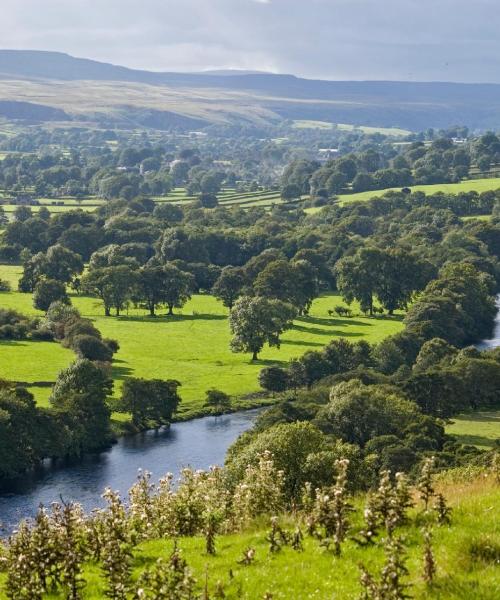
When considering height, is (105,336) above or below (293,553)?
below

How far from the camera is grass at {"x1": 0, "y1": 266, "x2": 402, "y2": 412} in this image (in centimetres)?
12231

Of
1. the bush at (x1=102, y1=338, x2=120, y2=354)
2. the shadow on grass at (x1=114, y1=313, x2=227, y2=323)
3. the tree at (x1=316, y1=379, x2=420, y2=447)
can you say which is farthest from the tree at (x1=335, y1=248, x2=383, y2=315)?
the tree at (x1=316, y1=379, x2=420, y2=447)

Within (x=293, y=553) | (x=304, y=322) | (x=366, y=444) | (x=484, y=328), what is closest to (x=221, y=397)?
(x=366, y=444)

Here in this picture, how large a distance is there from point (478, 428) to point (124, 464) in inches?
1427

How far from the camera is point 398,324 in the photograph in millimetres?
161000

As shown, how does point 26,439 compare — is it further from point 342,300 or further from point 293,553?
point 342,300

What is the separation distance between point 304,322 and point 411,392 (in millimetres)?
59360

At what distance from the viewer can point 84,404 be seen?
100812mm

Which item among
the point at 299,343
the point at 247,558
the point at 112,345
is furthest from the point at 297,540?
the point at 299,343

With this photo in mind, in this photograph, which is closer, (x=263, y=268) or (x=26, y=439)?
(x=26, y=439)

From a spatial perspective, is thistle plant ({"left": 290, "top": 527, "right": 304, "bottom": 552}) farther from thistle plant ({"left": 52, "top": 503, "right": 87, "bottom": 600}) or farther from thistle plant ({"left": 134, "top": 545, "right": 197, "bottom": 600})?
thistle plant ({"left": 52, "top": 503, "right": 87, "bottom": 600})

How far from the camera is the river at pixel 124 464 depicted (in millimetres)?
79750

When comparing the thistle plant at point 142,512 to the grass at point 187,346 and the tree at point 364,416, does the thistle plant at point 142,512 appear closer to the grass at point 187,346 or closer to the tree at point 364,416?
the tree at point 364,416

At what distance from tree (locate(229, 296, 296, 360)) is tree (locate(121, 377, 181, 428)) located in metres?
28.1
